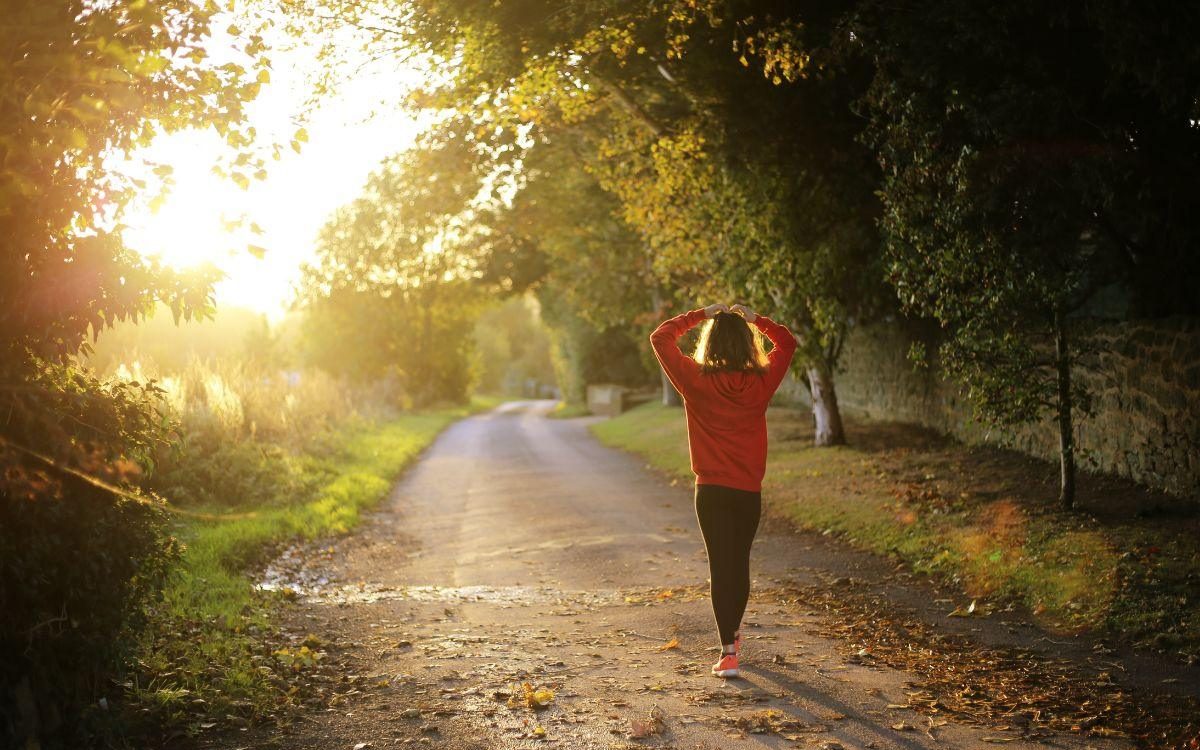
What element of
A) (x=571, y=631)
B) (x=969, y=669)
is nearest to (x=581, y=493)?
(x=571, y=631)

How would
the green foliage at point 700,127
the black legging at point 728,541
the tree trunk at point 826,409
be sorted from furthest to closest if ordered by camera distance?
the tree trunk at point 826,409
the green foliage at point 700,127
the black legging at point 728,541

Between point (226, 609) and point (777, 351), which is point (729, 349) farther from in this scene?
point (226, 609)

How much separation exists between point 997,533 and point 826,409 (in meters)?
9.39

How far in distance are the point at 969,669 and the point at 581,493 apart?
11.3m

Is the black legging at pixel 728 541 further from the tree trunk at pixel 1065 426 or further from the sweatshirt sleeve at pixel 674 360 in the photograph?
the tree trunk at pixel 1065 426

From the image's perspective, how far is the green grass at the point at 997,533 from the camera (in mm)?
8008

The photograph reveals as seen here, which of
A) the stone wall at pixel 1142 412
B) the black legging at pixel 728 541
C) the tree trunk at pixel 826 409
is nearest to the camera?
the black legging at pixel 728 541

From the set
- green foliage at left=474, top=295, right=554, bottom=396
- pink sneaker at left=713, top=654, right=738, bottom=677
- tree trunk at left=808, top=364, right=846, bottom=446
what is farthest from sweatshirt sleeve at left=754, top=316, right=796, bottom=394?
green foliage at left=474, top=295, right=554, bottom=396

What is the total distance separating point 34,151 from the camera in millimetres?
5000

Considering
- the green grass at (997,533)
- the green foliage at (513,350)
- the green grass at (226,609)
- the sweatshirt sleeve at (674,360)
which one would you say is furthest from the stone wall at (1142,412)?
the green foliage at (513,350)

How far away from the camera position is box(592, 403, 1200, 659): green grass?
8008 mm

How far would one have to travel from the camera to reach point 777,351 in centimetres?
696

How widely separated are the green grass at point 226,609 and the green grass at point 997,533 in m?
5.70

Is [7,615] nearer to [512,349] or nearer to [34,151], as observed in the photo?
[34,151]
